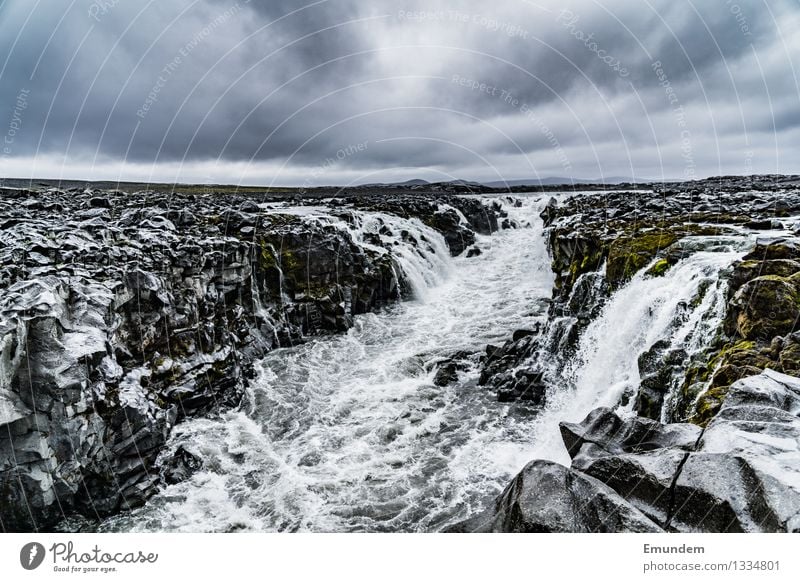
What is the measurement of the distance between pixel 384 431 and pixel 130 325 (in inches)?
418

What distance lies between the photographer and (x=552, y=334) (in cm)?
2211

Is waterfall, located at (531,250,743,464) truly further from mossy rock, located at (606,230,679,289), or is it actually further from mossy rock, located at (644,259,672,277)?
mossy rock, located at (606,230,679,289)

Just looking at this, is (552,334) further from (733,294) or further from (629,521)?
(629,521)

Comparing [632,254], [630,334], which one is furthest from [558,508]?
[632,254]

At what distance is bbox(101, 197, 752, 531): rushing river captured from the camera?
13750 mm

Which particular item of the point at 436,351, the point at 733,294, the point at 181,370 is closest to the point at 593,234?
the point at 436,351

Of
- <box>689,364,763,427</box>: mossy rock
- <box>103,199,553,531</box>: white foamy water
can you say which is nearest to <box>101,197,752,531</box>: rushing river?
<box>103,199,553,531</box>: white foamy water

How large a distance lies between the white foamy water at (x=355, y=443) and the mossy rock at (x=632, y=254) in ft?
26.5

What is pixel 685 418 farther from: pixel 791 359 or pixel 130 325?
pixel 130 325

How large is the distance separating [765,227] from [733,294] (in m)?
11.4

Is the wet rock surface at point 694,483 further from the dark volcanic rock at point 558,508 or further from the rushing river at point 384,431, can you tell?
the rushing river at point 384,431

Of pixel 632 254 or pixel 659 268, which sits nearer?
pixel 659 268

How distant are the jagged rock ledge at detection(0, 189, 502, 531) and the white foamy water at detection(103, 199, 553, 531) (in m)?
1.35

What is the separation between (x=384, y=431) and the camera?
18109 millimetres
